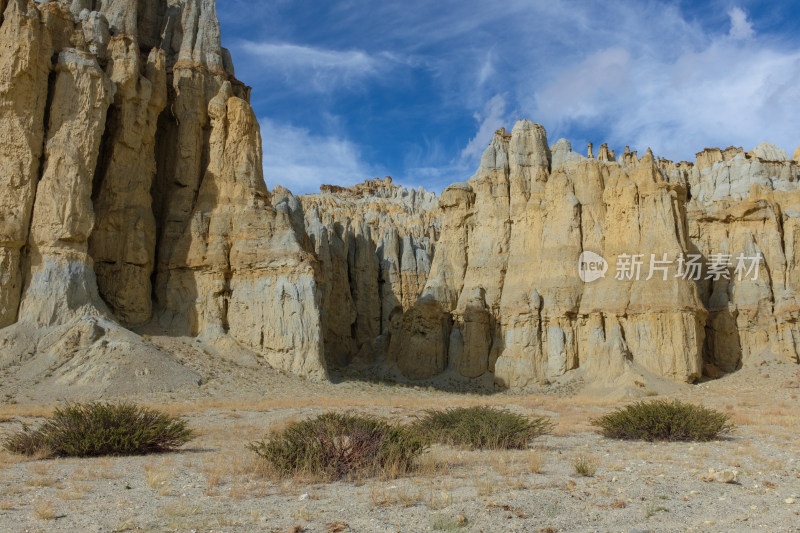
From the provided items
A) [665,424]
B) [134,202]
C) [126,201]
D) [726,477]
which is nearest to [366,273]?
[134,202]

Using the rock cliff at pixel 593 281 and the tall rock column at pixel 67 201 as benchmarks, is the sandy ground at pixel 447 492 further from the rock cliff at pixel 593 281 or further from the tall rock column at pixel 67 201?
the rock cliff at pixel 593 281

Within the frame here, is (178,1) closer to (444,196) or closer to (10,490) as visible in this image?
(444,196)

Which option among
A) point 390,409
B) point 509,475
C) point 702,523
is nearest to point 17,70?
point 390,409

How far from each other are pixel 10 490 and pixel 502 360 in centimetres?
3609

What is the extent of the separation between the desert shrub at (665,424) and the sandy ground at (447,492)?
487 mm

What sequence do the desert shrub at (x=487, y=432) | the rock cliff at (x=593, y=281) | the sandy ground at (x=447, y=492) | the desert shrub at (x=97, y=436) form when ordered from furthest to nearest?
the rock cliff at (x=593, y=281) → the desert shrub at (x=487, y=432) → the desert shrub at (x=97, y=436) → the sandy ground at (x=447, y=492)

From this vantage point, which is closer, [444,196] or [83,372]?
[83,372]

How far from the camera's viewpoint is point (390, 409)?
76.3 feet

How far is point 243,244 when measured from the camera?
36.7 m

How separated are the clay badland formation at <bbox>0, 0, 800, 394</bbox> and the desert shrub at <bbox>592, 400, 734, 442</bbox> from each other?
19.6m

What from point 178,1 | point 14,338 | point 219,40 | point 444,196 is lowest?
point 14,338

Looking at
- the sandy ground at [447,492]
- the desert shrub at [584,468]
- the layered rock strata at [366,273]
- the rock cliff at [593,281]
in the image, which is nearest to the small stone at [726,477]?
the sandy ground at [447,492]

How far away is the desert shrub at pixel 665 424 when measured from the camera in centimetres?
1475

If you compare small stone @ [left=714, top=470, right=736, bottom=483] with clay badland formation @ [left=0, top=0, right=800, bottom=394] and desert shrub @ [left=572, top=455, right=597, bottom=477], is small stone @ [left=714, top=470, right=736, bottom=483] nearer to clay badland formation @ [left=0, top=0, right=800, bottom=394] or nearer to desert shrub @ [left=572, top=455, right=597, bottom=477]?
desert shrub @ [left=572, top=455, right=597, bottom=477]
